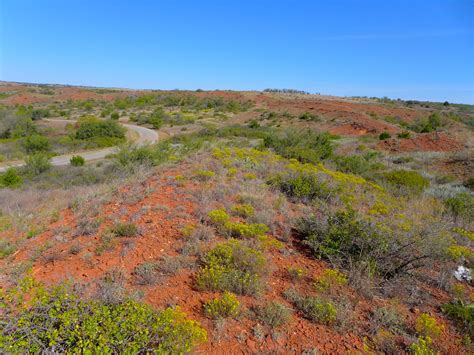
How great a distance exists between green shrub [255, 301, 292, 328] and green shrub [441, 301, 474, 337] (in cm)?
208

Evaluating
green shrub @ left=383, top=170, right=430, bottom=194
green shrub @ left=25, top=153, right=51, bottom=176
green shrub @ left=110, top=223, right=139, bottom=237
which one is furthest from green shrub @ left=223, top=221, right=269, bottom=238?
green shrub @ left=25, top=153, right=51, bottom=176

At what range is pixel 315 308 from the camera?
11.2ft

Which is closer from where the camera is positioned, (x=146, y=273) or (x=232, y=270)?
(x=232, y=270)

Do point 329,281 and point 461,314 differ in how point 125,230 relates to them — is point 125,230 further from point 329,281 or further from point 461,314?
point 461,314

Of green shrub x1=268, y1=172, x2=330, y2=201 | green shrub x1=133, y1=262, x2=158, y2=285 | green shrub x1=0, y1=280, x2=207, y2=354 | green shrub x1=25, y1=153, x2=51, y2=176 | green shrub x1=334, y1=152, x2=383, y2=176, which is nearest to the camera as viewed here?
green shrub x1=0, y1=280, x2=207, y2=354

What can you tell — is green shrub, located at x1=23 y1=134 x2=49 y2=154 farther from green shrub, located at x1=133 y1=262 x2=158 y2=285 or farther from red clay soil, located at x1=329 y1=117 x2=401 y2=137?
red clay soil, located at x1=329 y1=117 x2=401 y2=137

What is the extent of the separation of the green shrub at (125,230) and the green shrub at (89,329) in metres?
2.17

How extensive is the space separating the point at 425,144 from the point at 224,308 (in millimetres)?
23341

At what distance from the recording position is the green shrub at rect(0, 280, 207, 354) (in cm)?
253

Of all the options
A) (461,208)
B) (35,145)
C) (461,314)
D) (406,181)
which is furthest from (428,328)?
(35,145)

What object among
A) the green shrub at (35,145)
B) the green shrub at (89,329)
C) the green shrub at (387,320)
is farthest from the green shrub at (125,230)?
the green shrub at (35,145)

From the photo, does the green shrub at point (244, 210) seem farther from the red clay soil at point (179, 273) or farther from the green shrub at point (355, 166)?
the green shrub at point (355, 166)

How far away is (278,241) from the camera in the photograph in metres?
5.18

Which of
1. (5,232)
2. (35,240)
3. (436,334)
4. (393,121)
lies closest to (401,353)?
(436,334)
